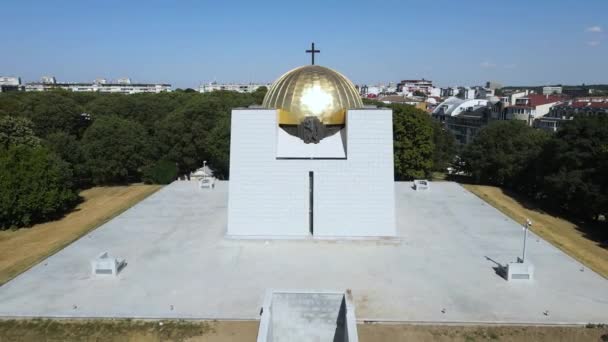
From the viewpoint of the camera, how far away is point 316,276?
1571cm

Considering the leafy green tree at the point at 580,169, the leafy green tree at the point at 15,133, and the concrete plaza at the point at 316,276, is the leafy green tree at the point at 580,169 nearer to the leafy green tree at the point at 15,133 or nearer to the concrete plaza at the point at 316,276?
the concrete plaza at the point at 316,276

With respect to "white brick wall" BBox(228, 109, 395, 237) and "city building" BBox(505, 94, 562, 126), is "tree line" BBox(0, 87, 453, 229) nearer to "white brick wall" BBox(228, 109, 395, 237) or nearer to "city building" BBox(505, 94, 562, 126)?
"white brick wall" BBox(228, 109, 395, 237)

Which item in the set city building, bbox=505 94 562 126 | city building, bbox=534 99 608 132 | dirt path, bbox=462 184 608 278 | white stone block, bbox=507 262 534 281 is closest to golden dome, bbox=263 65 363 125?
white stone block, bbox=507 262 534 281

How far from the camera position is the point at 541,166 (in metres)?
28.8

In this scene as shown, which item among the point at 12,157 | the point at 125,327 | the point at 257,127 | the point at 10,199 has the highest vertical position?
the point at 257,127

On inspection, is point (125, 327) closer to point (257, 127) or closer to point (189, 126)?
point (257, 127)

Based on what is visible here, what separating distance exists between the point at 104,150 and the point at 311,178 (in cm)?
2154

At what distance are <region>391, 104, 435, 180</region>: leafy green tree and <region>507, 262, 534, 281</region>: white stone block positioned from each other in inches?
713

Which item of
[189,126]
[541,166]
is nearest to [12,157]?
[189,126]

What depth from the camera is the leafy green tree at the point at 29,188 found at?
23.2m

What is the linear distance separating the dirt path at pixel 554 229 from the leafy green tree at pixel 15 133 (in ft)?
104

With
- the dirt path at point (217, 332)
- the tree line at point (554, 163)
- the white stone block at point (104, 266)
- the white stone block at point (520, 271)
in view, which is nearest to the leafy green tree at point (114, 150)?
the white stone block at point (104, 266)

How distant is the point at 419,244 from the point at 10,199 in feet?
69.8

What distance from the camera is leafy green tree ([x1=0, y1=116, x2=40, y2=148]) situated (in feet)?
101
